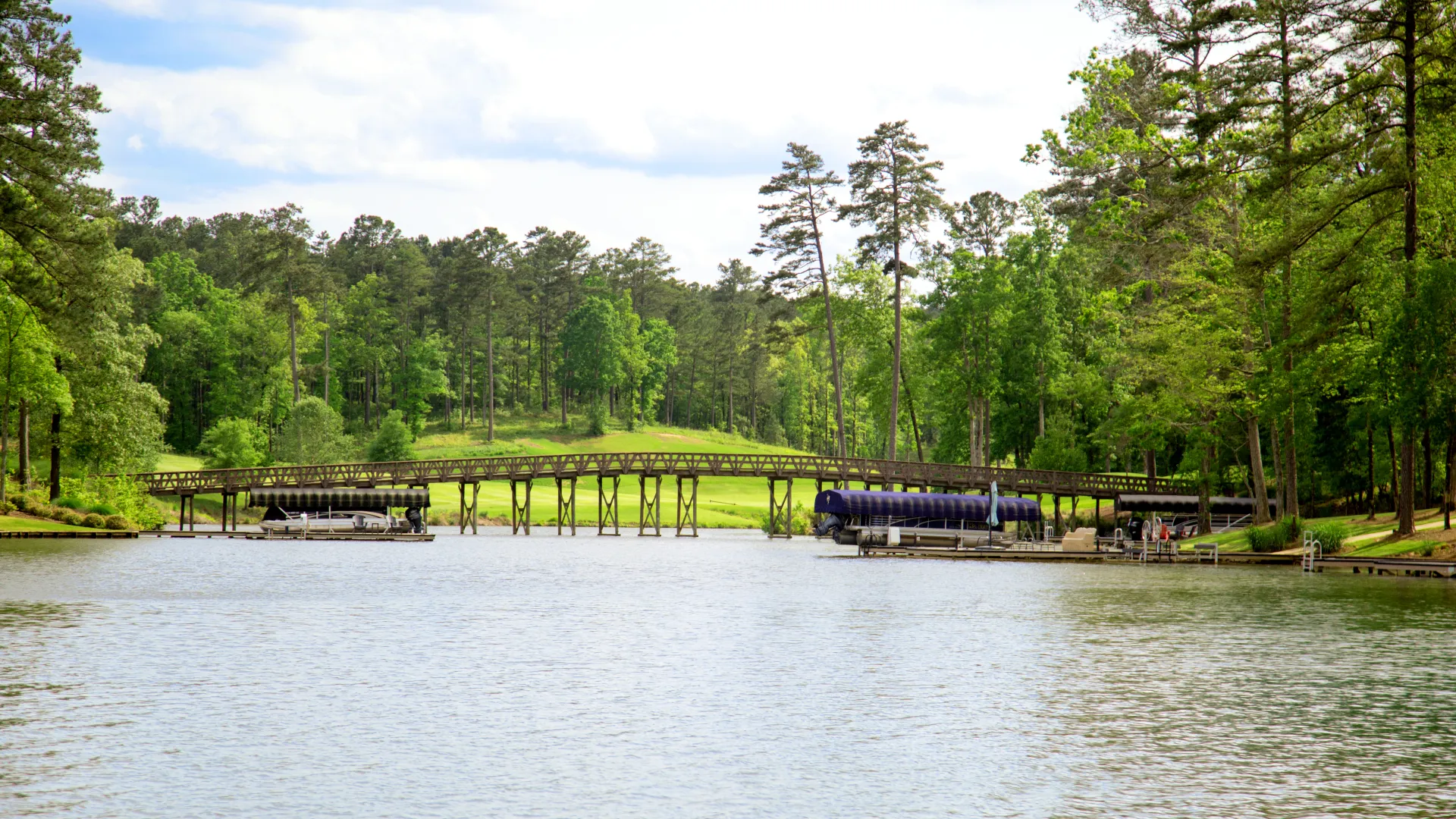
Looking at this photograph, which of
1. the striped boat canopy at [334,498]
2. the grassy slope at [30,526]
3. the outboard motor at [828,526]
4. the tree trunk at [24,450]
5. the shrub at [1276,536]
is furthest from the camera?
the striped boat canopy at [334,498]

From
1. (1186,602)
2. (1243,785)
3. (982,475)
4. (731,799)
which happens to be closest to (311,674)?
(731,799)

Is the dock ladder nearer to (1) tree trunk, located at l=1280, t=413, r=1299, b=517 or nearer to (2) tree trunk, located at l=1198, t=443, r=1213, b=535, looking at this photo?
(1) tree trunk, located at l=1280, t=413, r=1299, b=517

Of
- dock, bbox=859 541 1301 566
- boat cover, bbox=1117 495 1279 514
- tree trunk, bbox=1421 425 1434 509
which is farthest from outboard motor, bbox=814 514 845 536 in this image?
tree trunk, bbox=1421 425 1434 509

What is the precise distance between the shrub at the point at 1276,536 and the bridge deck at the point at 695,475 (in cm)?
1997

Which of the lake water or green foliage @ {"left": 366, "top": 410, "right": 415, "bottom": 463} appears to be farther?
green foliage @ {"left": 366, "top": 410, "right": 415, "bottom": 463}

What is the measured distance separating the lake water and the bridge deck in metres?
35.1

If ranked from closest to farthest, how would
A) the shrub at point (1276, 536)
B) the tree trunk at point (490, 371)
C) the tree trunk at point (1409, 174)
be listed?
the tree trunk at point (1409, 174) → the shrub at point (1276, 536) → the tree trunk at point (490, 371)

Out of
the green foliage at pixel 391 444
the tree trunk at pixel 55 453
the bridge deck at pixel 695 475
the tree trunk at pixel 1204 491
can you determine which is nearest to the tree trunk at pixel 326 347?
the green foliage at pixel 391 444

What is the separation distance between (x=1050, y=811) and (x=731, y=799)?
3002 millimetres

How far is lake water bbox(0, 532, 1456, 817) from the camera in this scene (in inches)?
493

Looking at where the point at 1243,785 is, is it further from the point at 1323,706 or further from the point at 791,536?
the point at 791,536

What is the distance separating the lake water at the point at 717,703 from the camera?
41.1ft

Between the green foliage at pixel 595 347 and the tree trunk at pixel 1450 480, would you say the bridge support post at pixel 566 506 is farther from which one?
→ the tree trunk at pixel 1450 480

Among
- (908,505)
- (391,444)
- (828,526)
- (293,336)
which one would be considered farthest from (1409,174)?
(293,336)
